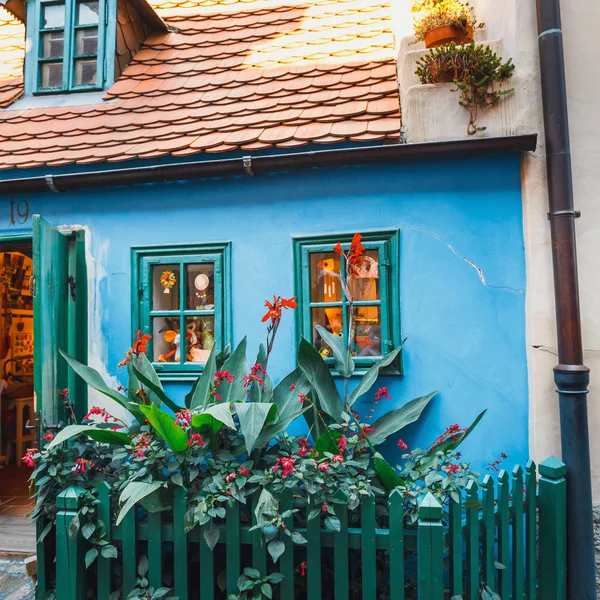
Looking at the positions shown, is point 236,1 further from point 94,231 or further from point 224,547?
point 224,547

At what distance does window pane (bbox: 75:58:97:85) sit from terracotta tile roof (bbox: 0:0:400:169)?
0.32 m

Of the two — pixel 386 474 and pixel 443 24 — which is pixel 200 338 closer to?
pixel 386 474

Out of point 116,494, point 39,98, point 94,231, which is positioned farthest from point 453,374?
point 39,98

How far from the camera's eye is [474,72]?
362 centimetres

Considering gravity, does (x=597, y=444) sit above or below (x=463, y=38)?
below

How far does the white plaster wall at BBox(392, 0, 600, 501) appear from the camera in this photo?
3443 mm

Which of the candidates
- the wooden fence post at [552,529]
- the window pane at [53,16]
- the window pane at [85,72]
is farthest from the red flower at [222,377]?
the window pane at [53,16]

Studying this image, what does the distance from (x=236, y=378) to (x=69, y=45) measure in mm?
3992

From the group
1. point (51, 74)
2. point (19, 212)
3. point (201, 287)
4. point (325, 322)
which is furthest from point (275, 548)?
point (51, 74)

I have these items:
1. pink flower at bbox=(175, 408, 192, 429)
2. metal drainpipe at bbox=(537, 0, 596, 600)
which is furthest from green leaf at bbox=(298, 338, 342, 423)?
metal drainpipe at bbox=(537, 0, 596, 600)

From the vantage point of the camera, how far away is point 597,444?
11.1ft

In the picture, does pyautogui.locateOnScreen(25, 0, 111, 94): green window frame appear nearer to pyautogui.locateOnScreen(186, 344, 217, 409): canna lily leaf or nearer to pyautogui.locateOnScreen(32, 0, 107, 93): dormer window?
pyautogui.locateOnScreen(32, 0, 107, 93): dormer window

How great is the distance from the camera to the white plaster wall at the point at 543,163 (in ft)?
11.3

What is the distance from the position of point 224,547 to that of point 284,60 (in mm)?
4147
